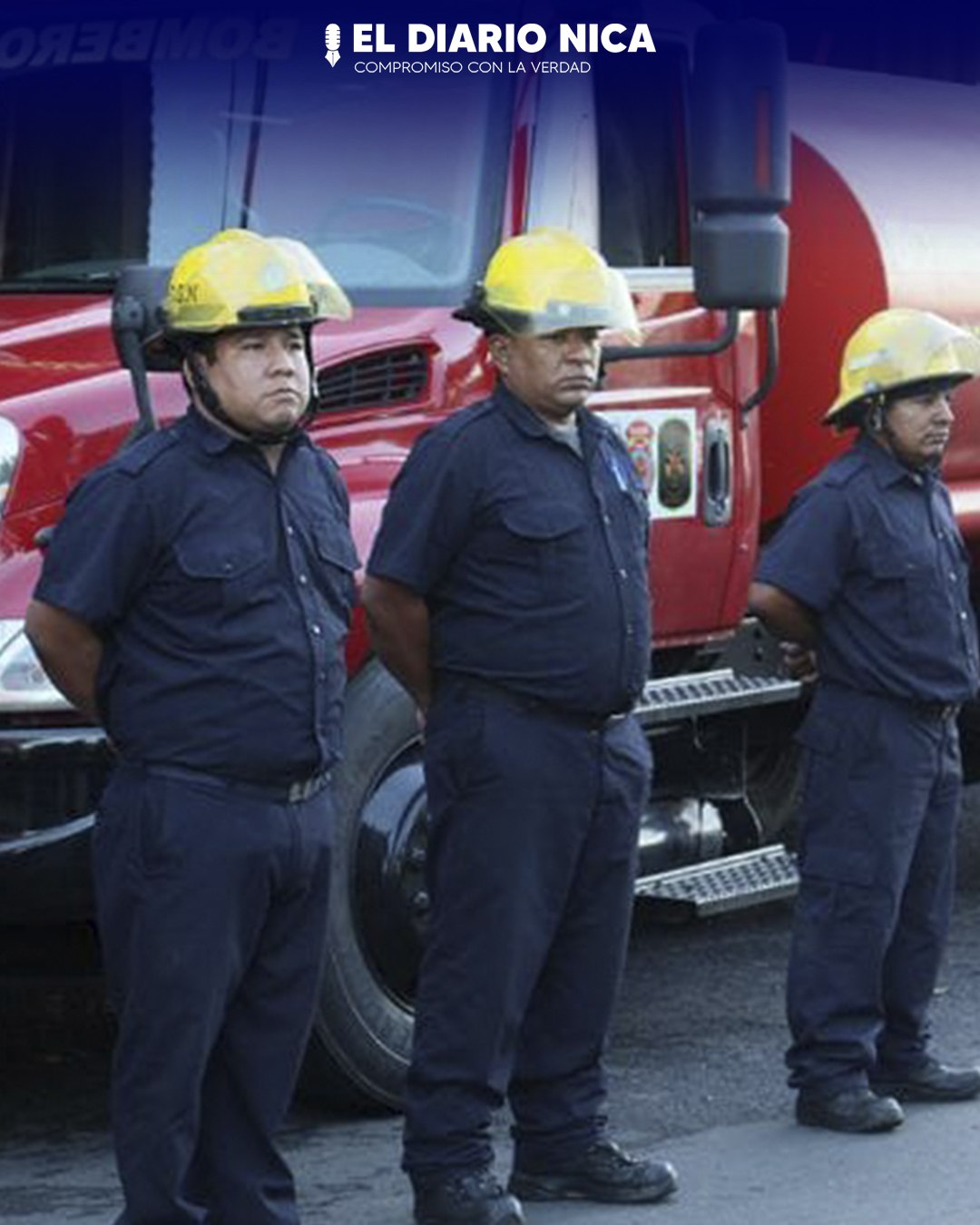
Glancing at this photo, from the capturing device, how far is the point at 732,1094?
7680 millimetres

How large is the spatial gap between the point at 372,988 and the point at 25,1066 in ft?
3.74

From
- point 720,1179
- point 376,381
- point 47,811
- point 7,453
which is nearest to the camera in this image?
point 47,811

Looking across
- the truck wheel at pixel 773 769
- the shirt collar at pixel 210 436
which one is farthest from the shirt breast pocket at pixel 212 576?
the truck wheel at pixel 773 769

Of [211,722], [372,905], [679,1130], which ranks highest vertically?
[211,722]

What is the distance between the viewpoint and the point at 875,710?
7277 mm

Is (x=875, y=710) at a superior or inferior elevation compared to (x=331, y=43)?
inferior

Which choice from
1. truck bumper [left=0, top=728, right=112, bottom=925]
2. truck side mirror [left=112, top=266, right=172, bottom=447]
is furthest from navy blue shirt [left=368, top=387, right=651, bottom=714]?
truck bumper [left=0, top=728, right=112, bottom=925]

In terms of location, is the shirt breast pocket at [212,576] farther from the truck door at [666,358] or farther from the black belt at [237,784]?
the truck door at [666,358]

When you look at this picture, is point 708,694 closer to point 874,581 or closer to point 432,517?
point 874,581

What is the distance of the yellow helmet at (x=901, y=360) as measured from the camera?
7344 mm

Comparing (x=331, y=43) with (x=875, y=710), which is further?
(x=331, y=43)

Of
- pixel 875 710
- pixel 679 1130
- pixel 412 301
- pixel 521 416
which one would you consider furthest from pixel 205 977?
pixel 412 301

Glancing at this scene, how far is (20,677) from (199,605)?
105cm

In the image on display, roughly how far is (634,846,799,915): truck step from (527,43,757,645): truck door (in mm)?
544
